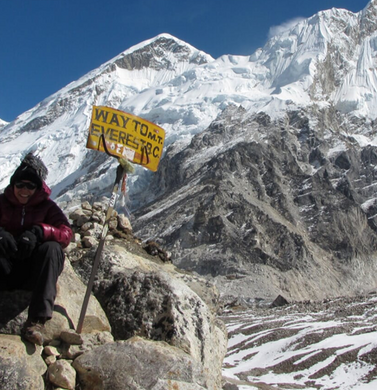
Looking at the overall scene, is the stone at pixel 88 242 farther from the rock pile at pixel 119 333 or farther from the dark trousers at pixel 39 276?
the dark trousers at pixel 39 276

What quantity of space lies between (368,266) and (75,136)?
4859 inches

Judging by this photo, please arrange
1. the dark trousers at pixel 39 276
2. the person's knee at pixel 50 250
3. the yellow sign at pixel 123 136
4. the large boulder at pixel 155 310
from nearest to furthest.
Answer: the dark trousers at pixel 39 276 < the person's knee at pixel 50 250 < the large boulder at pixel 155 310 < the yellow sign at pixel 123 136

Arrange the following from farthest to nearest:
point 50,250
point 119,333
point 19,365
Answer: point 119,333, point 50,250, point 19,365

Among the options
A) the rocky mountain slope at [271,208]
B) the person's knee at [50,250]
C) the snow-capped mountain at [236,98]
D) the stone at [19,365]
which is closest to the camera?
the stone at [19,365]

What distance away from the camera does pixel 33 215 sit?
6.34 m

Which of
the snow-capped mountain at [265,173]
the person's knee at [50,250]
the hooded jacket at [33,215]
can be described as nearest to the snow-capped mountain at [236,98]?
the snow-capped mountain at [265,173]

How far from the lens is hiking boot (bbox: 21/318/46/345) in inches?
217

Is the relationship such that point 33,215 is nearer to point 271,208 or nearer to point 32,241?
point 32,241

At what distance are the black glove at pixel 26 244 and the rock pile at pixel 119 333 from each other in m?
Result: 0.59

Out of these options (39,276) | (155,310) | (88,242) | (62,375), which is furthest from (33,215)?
(88,242)

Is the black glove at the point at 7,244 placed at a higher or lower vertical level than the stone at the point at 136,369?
higher

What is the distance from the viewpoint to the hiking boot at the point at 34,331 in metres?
5.50

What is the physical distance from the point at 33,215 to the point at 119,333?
213cm

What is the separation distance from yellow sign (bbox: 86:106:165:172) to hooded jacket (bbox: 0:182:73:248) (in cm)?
118
